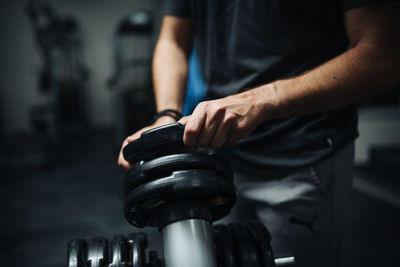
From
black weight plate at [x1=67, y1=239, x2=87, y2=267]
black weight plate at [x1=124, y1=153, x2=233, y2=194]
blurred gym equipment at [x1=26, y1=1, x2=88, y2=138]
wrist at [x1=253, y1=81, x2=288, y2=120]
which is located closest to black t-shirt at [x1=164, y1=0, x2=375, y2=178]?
wrist at [x1=253, y1=81, x2=288, y2=120]

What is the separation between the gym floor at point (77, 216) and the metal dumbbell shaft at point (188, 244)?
1487 mm

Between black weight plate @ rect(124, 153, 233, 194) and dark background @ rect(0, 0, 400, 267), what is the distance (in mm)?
481

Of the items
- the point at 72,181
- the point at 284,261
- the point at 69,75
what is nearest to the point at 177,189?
the point at 284,261

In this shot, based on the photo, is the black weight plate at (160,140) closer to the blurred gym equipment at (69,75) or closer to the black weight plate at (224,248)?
the black weight plate at (224,248)

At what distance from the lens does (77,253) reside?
1.66 ft

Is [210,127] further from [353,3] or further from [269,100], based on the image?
[353,3]

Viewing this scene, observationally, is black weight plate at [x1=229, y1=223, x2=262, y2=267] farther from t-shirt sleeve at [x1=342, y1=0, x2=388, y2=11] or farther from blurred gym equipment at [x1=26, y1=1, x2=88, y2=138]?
blurred gym equipment at [x1=26, y1=1, x2=88, y2=138]

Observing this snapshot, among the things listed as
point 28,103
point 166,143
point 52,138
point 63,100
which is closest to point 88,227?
point 52,138

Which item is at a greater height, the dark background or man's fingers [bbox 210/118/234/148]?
the dark background

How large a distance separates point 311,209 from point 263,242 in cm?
20

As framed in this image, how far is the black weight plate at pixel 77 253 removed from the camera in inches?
19.7

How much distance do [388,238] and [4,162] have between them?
3.48m

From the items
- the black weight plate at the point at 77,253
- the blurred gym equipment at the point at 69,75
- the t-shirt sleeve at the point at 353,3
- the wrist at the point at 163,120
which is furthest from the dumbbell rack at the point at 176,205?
the blurred gym equipment at the point at 69,75

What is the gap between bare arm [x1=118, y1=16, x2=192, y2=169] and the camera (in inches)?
28.9
